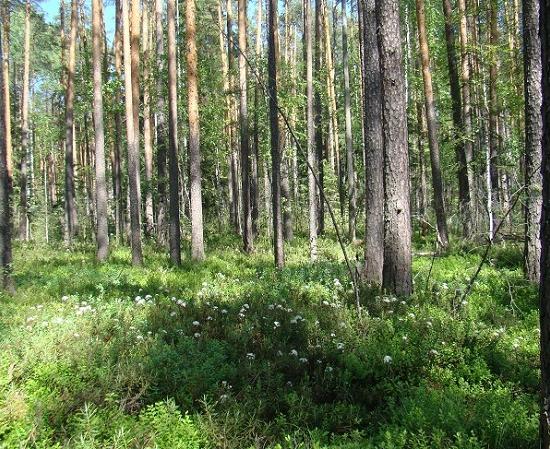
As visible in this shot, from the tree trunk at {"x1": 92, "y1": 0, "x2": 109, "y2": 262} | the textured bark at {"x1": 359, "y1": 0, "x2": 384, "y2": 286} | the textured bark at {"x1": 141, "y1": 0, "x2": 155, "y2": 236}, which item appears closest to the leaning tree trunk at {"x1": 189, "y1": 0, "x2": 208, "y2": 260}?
the tree trunk at {"x1": 92, "y1": 0, "x2": 109, "y2": 262}

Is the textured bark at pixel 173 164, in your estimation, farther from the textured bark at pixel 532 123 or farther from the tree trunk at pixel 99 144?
the textured bark at pixel 532 123

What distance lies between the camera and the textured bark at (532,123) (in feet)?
25.4

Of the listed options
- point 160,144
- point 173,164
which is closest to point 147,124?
point 160,144

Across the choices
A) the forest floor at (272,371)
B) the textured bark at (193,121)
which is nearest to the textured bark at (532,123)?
the forest floor at (272,371)

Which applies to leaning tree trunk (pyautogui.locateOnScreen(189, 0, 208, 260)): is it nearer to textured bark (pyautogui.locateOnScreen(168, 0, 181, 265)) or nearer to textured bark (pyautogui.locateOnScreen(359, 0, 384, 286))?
textured bark (pyautogui.locateOnScreen(168, 0, 181, 265))

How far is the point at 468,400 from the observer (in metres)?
4.20

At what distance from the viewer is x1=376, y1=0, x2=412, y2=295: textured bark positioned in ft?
23.8

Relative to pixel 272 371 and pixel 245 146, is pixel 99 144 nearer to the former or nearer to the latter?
pixel 245 146

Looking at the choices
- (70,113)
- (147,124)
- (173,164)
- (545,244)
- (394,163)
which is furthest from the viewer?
(70,113)

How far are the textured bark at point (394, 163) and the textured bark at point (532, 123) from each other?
2236 mm

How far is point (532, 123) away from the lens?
26.1 feet

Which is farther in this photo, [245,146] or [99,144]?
[245,146]

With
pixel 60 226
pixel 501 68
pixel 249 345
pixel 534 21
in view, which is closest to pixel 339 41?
pixel 501 68

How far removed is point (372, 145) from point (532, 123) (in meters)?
2.66
